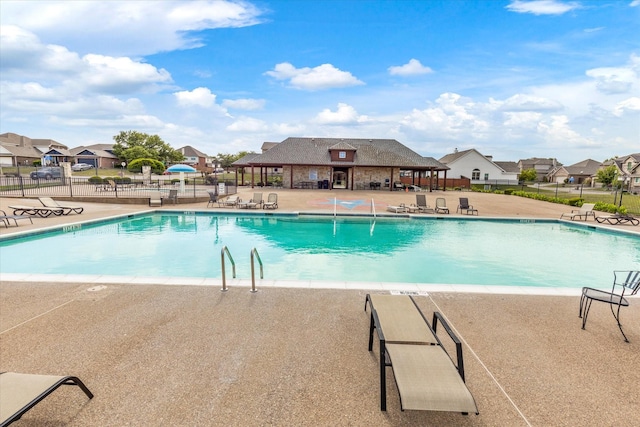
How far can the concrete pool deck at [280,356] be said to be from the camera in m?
2.90

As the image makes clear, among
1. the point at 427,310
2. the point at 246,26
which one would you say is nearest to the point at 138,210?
the point at 246,26

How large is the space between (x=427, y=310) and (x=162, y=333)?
3.80 meters

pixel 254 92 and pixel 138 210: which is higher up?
pixel 254 92

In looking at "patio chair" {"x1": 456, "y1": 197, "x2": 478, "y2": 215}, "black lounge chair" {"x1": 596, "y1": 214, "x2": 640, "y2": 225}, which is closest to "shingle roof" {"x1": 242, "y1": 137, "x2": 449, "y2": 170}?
"patio chair" {"x1": 456, "y1": 197, "x2": 478, "y2": 215}

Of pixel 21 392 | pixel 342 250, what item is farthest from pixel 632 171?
pixel 21 392

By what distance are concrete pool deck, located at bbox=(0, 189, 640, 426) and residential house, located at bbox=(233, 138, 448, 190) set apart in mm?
28789

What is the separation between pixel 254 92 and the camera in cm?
3322

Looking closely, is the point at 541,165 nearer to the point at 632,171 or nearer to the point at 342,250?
the point at 632,171

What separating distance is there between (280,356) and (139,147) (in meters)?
66.4

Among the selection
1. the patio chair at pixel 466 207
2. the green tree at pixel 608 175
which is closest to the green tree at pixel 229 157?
the patio chair at pixel 466 207

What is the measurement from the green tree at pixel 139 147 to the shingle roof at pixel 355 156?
114 ft

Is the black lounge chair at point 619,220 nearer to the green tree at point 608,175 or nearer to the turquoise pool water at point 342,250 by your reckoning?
the turquoise pool water at point 342,250

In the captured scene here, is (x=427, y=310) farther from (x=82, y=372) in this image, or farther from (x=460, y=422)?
(x=82, y=372)

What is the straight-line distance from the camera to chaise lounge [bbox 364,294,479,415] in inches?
98.5
